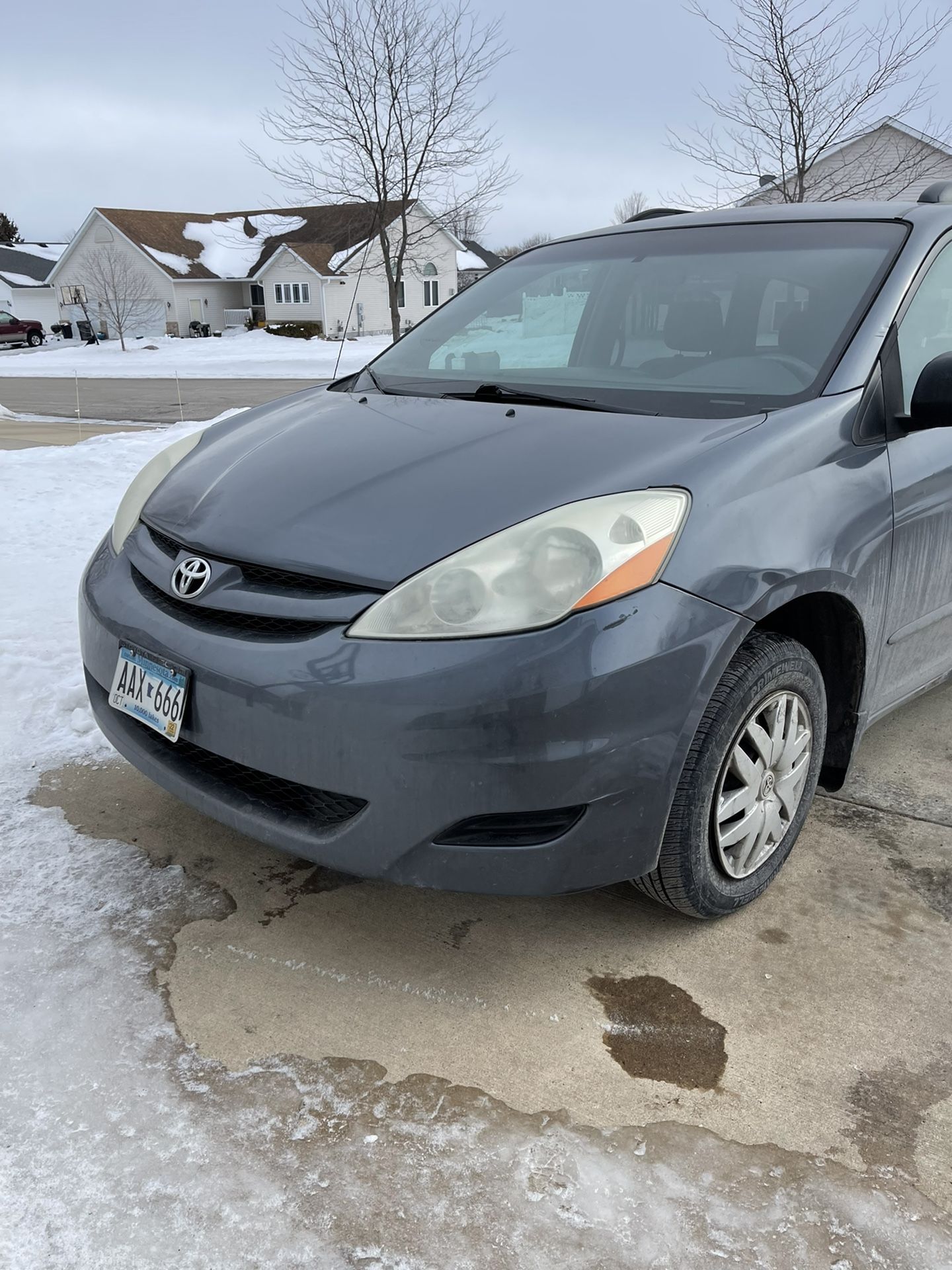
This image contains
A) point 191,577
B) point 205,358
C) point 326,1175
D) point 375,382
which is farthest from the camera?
point 205,358

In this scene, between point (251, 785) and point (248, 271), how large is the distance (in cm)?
5272

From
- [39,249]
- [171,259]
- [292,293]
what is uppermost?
[39,249]

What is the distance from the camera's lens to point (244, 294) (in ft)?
169

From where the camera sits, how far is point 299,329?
45.6 metres

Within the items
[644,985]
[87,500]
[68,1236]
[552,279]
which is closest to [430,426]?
[552,279]

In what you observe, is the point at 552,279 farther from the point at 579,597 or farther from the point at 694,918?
the point at 694,918

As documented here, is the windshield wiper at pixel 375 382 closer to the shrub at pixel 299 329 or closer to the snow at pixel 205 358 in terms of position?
the snow at pixel 205 358

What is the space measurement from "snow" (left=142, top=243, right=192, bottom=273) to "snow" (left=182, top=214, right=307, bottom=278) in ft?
3.51

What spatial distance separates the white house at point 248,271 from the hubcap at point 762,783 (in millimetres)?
43777

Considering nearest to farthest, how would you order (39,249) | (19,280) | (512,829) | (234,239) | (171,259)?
(512,829), (171,259), (234,239), (19,280), (39,249)

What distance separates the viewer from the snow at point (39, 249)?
6769cm

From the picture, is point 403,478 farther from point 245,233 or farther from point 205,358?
point 245,233

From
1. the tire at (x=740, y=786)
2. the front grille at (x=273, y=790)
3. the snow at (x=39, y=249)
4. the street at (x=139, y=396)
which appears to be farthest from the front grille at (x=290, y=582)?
the snow at (x=39, y=249)

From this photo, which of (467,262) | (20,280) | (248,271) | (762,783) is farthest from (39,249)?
(762,783)
